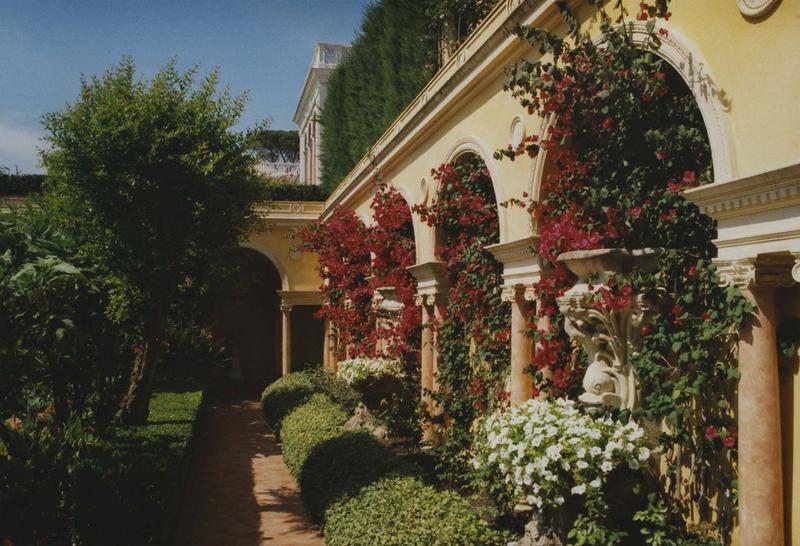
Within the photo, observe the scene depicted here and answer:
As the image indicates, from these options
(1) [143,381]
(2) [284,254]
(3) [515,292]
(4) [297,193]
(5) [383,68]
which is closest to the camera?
(3) [515,292]

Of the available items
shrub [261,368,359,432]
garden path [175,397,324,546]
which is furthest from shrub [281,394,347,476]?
shrub [261,368,359,432]

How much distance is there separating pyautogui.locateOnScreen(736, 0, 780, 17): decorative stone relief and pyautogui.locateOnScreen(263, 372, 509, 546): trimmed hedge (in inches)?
151

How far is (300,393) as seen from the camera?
14.1 m

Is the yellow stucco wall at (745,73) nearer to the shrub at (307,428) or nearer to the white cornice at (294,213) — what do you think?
the shrub at (307,428)

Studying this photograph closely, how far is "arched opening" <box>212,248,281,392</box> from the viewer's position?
918 inches

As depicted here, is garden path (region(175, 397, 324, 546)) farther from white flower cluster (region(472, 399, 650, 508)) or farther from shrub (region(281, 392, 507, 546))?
white flower cluster (region(472, 399, 650, 508))

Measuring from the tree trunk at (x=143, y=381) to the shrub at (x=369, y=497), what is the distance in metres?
2.34

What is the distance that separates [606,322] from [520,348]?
5.92 feet

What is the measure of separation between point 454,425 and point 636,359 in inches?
151

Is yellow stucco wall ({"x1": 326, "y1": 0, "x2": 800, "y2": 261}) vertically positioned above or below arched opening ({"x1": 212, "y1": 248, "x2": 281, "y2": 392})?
above

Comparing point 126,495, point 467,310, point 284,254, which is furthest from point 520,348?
point 284,254

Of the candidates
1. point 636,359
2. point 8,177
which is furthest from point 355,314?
point 8,177

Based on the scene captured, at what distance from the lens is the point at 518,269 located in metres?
6.57

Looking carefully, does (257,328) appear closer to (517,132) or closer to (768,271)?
(517,132)
